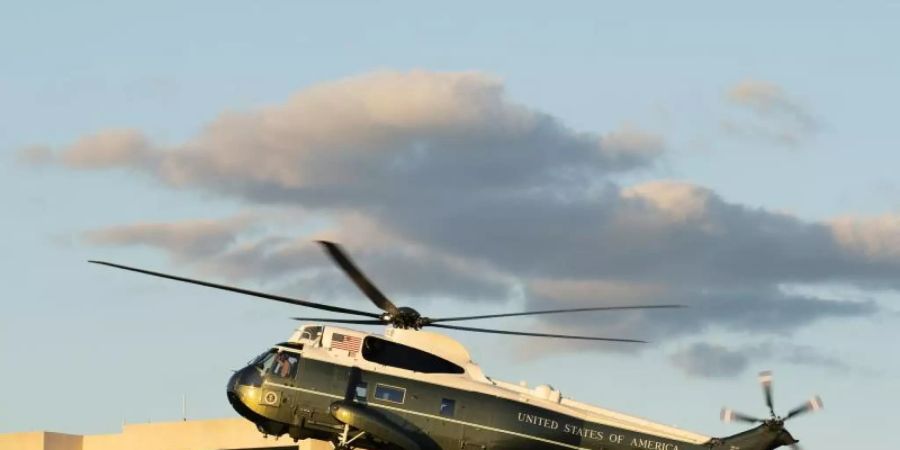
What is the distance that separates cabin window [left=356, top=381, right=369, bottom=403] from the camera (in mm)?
67688

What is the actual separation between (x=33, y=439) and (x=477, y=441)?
178 ft

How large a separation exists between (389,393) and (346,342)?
234 cm

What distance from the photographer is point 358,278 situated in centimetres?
6762

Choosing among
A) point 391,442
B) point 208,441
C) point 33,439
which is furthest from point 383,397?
point 33,439

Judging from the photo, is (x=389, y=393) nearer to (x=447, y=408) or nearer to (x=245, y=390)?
(x=447, y=408)

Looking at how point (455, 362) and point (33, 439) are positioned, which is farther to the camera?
point (33, 439)

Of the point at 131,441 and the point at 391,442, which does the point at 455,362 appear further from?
the point at 131,441

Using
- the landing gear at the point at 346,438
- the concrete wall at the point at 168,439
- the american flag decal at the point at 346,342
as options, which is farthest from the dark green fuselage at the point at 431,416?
the concrete wall at the point at 168,439

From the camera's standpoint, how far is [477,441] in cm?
6794

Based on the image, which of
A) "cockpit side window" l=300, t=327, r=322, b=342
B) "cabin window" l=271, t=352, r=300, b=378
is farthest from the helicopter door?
"cabin window" l=271, t=352, r=300, b=378

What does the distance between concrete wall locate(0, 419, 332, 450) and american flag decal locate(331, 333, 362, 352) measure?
3636 centimetres

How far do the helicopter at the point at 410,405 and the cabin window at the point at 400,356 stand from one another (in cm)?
3

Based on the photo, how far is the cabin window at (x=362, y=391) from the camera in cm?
6769

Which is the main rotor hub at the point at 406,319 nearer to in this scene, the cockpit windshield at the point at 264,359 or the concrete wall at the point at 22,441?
the cockpit windshield at the point at 264,359
